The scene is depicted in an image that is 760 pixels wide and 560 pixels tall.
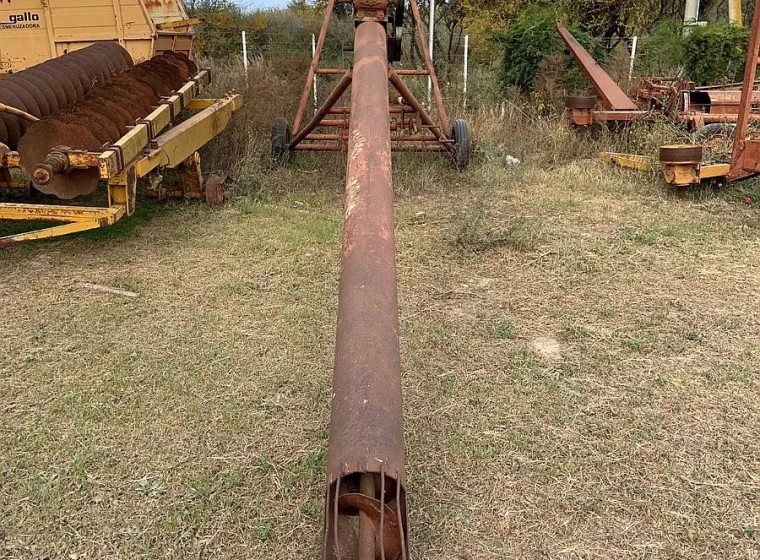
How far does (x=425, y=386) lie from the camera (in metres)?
3.17

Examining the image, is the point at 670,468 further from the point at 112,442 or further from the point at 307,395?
the point at 112,442

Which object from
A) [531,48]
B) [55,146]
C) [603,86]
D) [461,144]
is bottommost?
[461,144]

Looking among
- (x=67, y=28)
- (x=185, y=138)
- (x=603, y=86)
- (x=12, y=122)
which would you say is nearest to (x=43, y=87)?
(x=12, y=122)

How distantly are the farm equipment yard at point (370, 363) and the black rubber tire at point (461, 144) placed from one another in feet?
2.10

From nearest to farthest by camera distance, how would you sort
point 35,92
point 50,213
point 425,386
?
point 425,386, point 50,213, point 35,92

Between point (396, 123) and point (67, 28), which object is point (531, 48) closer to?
point (396, 123)

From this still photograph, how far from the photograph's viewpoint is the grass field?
2.33 meters

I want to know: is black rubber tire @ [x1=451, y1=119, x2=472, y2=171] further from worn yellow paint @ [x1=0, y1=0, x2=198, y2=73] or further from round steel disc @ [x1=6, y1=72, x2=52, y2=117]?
round steel disc @ [x1=6, y1=72, x2=52, y2=117]

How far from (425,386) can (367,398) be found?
129 cm

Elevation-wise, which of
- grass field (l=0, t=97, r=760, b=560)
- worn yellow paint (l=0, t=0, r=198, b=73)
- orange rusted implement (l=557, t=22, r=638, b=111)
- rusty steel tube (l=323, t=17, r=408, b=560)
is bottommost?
grass field (l=0, t=97, r=760, b=560)

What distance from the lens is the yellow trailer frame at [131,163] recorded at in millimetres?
4113

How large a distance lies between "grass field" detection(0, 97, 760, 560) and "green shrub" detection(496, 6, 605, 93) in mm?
3795

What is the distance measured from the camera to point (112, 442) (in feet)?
9.01

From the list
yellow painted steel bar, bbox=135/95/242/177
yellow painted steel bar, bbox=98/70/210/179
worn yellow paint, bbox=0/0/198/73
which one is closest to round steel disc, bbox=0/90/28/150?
yellow painted steel bar, bbox=98/70/210/179
